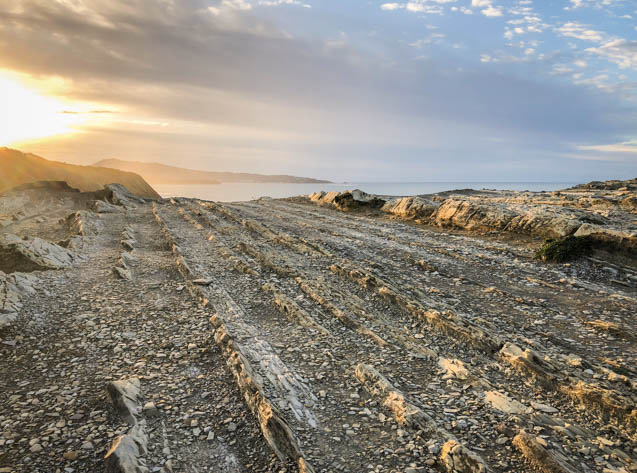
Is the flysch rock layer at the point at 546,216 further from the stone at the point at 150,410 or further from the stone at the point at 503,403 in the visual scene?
the stone at the point at 150,410

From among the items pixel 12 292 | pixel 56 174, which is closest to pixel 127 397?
pixel 12 292

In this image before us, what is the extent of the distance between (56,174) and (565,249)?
189 ft

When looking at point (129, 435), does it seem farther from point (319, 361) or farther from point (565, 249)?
point (565, 249)

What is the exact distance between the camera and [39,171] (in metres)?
46.2

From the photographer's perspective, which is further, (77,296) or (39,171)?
(39,171)

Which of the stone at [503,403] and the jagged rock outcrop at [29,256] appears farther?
the jagged rock outcrop at [29,256]

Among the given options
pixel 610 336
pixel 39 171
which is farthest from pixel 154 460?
pixel 39 171

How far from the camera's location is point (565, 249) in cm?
1430

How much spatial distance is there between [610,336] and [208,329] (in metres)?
10.4

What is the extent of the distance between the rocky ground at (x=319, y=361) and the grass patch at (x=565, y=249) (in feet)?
1.86

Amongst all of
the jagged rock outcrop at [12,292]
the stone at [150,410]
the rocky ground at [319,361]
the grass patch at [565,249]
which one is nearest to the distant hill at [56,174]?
the rocky ground at [319,361]

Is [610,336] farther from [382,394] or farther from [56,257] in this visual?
[56,257]

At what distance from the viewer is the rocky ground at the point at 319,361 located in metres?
5.33

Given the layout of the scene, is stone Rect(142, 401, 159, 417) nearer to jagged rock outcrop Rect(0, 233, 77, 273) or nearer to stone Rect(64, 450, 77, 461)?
stone Rect(64, 450, 77, 461)
